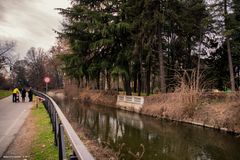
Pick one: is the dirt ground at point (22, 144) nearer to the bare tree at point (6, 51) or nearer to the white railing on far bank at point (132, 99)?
the white railing on far bank at point (132, 99)

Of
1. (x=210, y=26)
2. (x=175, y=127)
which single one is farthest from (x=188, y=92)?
(x=210, y=26)

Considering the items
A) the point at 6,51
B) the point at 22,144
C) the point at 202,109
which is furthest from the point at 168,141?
the point at 6,51

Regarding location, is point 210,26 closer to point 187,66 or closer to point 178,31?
point 178,31

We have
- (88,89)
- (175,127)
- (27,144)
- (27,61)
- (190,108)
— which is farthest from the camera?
(27,61)

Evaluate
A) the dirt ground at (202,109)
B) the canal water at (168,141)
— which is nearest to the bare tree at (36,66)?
the dirt ground at (202,109)

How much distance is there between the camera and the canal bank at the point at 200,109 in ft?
44.3

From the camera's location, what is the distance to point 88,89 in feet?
116

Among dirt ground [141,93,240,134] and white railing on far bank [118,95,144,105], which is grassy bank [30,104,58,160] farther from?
white railing on far bank [118,95,144,105]

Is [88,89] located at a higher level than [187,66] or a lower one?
lower

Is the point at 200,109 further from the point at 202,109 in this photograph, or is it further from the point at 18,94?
the point at 18,94

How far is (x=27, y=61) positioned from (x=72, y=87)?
46.4m

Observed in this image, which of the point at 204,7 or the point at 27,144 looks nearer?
the point at 27,144

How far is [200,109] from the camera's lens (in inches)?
633

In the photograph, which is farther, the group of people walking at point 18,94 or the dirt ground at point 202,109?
the group of people walking at point 18,94
